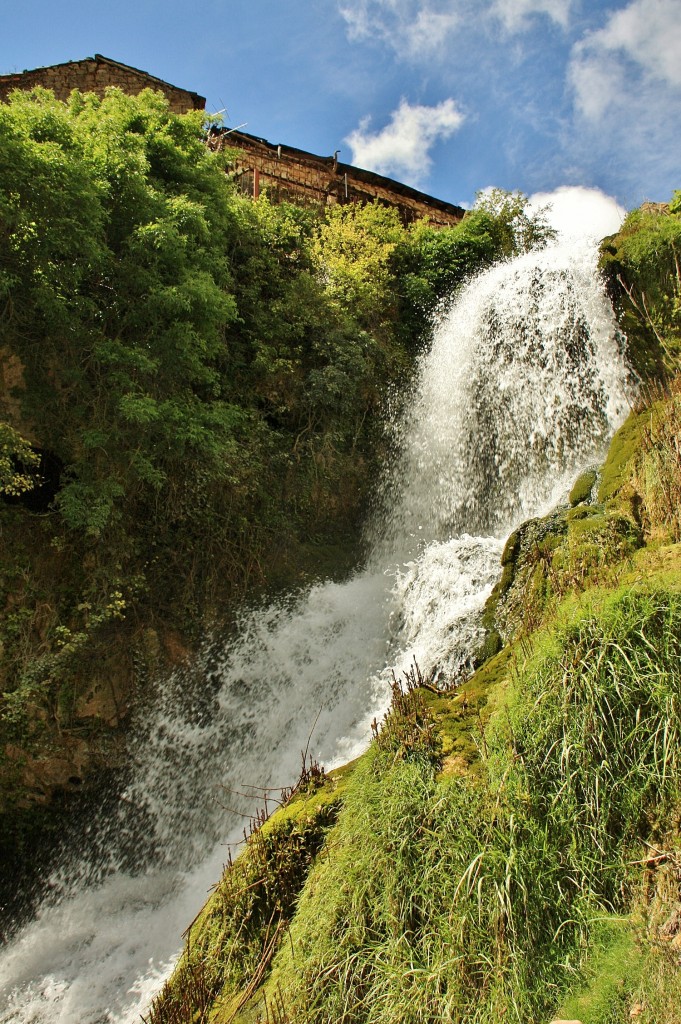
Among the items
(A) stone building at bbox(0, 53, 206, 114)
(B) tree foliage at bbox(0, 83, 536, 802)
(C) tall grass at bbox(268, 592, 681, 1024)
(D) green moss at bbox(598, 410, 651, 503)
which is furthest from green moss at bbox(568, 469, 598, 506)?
(A) stone building at bbox(0, 53, 206, 114)

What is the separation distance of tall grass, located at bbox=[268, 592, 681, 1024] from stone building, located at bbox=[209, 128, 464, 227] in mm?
14808

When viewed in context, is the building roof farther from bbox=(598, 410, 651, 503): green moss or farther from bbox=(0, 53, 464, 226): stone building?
bbox=(598, 410, 651, 503): green moss

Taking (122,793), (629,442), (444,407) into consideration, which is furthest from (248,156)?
(122,793)

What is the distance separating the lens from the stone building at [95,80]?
49.9 feet

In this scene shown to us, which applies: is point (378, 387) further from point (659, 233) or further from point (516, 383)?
point (659, 233)

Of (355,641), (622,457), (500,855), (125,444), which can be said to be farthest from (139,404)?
(500,855)

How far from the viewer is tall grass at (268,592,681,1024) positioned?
113 inches

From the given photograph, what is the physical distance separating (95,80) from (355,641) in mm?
15375

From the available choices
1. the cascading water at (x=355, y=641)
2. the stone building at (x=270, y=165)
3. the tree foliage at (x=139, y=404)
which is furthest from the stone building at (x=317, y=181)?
the cascading water at (x=355, y=641)

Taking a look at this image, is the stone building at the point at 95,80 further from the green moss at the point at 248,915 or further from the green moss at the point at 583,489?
the green moss at the point at 248,915

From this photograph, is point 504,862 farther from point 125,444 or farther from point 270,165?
point 270,165

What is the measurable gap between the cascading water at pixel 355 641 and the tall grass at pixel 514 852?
7.38ft

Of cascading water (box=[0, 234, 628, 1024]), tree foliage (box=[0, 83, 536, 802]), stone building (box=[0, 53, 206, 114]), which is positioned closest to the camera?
cascading water (box=[0, 234, 628, 1024])

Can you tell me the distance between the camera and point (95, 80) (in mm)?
15523
